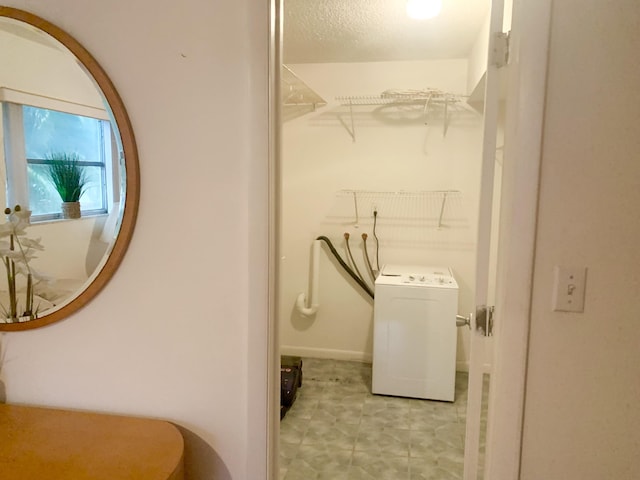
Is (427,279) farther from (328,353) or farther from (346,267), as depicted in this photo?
(328,353)

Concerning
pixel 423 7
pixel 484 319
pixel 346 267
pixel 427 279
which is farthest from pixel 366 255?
pixel 484 319

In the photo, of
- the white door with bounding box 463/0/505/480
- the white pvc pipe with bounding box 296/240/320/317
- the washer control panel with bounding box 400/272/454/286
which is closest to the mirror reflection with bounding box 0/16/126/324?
the white door with bounding box 463/0/505/480

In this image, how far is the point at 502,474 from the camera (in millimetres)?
1258

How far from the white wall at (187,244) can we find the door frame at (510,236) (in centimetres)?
2

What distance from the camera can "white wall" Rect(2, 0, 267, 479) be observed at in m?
1.28

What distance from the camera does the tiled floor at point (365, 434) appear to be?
2.37 metres

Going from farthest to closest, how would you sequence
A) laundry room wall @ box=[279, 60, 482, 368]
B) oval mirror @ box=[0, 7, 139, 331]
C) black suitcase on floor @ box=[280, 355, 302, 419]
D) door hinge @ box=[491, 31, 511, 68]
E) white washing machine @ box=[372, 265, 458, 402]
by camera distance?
laundry room wall @ box=[279, 60, 482, 368]
white washing machine @ box=[372, 265, 458, 402]
black suitcase on floor @ box=[280, 355, 302, 419]
oval mirror @ box=[0, 7, 139, 331]
door hinge @ box=[491, 31, 511, 68]

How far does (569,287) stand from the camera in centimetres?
118

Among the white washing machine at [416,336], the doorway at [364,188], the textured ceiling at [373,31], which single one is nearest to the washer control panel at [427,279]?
the white washing machine at [416,336]

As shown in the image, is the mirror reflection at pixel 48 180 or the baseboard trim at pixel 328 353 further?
the baseboard trim at pixel 328 353

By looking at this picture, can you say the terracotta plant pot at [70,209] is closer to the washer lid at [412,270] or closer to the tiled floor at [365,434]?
the tiled floor at [365,434]

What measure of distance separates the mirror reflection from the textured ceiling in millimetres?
1364

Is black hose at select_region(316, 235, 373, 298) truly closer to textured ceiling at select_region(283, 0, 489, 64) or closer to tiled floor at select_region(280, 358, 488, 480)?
tiled floor at select_region(280, 358, 488, 480)

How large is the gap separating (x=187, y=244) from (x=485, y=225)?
0.86m
